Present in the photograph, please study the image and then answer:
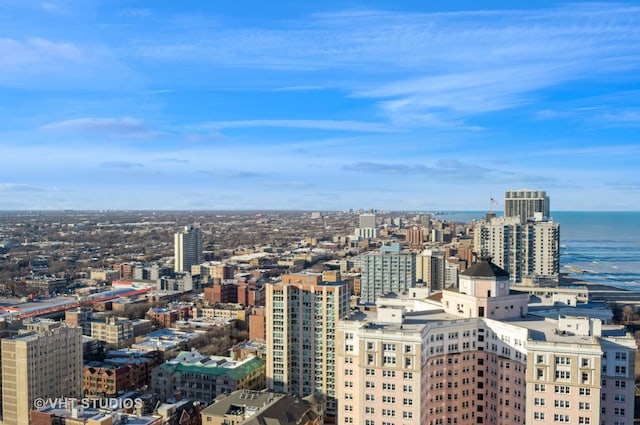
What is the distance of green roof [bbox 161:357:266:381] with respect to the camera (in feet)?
104

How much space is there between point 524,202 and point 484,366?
219 ft

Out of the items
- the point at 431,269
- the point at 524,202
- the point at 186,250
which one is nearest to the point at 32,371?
the point at 431,269

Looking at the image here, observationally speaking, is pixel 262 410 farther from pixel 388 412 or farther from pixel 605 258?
pixel 605 258

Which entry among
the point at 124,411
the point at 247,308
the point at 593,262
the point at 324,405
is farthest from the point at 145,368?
the point at 593,262

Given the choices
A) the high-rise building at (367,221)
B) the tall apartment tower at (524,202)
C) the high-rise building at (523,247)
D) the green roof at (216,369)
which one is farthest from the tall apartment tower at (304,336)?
the high-rise building at (367,221)

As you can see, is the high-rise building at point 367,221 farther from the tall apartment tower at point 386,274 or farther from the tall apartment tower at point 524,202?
the tall apartment tower at point 386,274

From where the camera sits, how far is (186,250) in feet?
296

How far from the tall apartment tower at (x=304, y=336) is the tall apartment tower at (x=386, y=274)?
2969 cm

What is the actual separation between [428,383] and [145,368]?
909 inches

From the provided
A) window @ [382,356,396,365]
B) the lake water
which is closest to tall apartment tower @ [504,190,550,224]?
the lake water

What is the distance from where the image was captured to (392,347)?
1844 cm

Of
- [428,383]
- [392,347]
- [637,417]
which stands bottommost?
[637,417]

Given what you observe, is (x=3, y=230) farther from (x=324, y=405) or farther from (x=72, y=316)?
(x=324, y=405)

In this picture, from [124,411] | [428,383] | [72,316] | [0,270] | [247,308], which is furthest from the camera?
[0,270]
